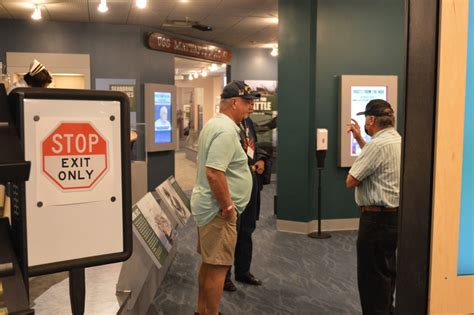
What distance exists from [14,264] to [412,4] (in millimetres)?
786

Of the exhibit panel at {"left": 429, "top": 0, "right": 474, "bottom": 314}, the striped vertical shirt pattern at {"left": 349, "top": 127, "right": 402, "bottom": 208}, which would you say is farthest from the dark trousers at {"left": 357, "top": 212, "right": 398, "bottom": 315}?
the exhibit panel at {"left": 429, "top": 0, "right": 474, "bottom": 314}

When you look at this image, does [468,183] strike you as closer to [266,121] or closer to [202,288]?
[202,288]

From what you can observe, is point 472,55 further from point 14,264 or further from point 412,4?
point 14,264

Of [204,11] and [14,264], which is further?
[204,11]

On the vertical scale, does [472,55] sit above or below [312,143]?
above

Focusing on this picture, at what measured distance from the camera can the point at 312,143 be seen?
581 centimetres

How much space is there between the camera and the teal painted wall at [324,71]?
572 centimetres

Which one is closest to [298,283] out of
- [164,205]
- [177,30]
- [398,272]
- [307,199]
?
[164,205]

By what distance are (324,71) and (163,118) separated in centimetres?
408

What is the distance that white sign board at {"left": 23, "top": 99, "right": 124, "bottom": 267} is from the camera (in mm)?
790

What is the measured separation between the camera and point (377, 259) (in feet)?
9.68

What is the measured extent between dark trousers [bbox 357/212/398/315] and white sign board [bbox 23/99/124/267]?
7.54 feet

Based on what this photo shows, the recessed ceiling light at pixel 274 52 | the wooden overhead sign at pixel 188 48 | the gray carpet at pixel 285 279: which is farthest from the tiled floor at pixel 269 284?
the recessed ceiling light at pixel 274 52

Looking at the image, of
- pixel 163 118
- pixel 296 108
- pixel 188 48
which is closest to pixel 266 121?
pixel 188 48
